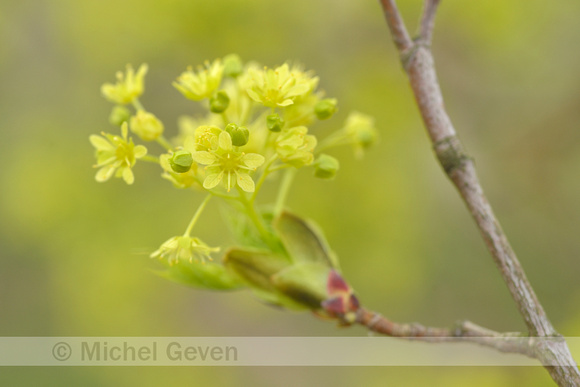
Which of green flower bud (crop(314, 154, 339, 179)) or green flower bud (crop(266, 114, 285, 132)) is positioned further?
green flower bud (crop(314, 154, 339, 179))

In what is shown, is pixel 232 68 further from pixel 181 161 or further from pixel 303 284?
pixel 303 284

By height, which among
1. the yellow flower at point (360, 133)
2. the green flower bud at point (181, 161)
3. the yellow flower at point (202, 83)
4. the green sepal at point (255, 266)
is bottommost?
the green sepal at point (255, 266)

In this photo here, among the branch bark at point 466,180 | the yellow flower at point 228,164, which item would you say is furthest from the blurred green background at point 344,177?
the yellow flower at point 228,164

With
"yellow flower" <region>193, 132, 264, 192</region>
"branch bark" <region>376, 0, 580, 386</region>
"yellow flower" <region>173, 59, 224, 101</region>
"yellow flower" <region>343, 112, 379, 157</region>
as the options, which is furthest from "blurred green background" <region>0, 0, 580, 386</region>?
"yellow flower" <region>193, 132, 264, 192</region>

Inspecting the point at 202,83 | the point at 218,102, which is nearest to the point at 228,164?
the point at 218,102

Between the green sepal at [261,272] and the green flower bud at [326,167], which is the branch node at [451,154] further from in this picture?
the green sepal at [261,272]

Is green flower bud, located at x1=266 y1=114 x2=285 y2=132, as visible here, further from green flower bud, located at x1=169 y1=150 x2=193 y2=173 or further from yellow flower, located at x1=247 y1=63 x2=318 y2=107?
green flower bud, located at x1=169 y1=150 x2=193 y2=173

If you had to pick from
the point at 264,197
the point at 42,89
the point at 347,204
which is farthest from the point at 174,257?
the point at 42,89
